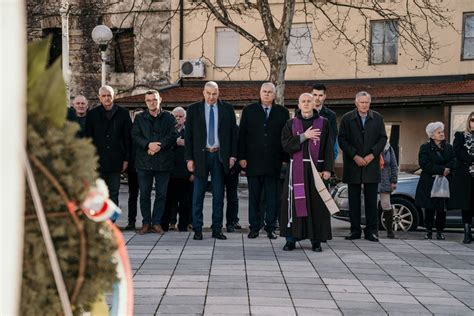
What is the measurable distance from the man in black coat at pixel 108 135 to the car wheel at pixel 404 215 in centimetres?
463

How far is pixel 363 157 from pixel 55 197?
7385mm

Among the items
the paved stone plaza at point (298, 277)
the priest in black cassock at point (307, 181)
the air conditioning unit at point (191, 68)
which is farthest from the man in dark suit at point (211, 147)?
the air conditioning unit at point (191, 68)

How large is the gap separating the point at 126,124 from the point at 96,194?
714 centimetres

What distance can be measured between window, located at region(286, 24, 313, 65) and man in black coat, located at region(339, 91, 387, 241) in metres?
15.6

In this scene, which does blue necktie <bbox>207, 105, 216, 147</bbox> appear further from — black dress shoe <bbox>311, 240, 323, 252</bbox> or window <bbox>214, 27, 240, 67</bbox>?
window <bbox>214, 27, 240, 67</bbox>

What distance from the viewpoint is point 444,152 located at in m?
9.52

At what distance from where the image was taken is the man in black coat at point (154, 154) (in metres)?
8.98

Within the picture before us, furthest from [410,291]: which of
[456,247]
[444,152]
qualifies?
[444,152]

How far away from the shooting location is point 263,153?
8758 millimetres

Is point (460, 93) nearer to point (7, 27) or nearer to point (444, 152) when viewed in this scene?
point (444, 152)

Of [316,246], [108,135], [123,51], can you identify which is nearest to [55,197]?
[316,246]

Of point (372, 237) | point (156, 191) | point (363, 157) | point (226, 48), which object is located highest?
point (226, 48)

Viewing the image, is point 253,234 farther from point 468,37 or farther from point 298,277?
point 468,37

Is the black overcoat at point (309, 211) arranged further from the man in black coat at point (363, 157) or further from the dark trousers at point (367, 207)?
the dark trousers at point (367, 207)
